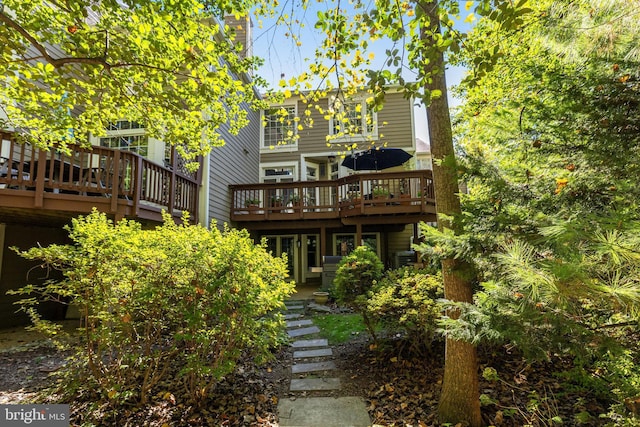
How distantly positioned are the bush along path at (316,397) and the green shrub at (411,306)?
0.95 m

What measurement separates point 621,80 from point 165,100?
4916 mm

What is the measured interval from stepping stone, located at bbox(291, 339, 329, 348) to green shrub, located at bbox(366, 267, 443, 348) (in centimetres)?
130

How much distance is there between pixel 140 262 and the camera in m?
2.84

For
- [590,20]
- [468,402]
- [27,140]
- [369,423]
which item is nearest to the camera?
[590,20]

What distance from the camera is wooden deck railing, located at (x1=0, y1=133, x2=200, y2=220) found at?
4.60 metres

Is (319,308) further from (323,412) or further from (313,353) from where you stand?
(323,412)

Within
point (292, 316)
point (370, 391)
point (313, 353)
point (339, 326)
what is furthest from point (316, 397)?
point (292, 316)

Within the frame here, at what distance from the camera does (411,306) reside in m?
3.63

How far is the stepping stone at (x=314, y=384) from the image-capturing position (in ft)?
11.4

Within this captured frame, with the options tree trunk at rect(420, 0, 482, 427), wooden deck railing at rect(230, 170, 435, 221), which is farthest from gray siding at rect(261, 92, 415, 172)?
tree trunk at rect(420, 0, 482, 427)

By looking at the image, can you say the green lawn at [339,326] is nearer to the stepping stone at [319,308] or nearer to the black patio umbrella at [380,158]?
the stepping stone at [319,308]

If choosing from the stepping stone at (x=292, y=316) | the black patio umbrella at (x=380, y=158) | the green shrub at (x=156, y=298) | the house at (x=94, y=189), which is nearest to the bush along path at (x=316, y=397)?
the green shrub at (x=156, y=298)

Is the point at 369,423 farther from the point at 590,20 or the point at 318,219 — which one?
the point at 318,219

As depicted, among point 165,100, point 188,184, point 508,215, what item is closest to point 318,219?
point 188,184
